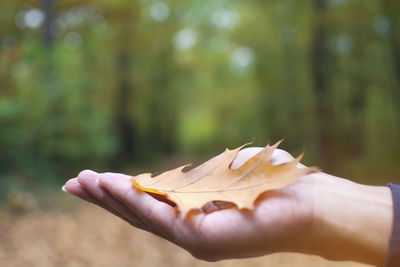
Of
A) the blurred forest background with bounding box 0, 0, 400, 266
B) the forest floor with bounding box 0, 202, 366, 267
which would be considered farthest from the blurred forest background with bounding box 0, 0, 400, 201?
the forest floor with bounding box 0, 202, 366, 267

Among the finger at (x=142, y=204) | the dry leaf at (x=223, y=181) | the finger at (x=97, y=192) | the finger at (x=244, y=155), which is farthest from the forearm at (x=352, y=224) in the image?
the finger at (x=97, y=192)

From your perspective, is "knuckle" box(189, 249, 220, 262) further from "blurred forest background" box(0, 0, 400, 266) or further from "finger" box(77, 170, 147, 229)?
"blurred forest background" box(0, 0, 400, 266)

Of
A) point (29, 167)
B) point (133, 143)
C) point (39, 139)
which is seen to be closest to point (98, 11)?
point (39, 139)

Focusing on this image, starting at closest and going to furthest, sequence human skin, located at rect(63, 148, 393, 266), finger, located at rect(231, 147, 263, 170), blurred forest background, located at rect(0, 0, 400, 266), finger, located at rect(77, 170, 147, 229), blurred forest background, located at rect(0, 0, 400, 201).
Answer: human skin, located at rect(63, 148, 393, 266), finger, located at rect(77, 170, 147, 229), finger, located at rect(231, 147, 263, 170), blurred forest background, located at rect(0, 0, 400, 266), blurred forest background, located at rect(0, 0, 400, 201)

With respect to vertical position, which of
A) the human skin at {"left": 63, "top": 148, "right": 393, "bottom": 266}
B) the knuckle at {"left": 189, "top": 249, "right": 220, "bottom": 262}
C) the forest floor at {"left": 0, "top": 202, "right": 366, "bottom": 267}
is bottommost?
the forest floor at {"left": 0, "top": 202, "right": 366, "bottom": 267}

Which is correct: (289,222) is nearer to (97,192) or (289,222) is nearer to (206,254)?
(206,254)

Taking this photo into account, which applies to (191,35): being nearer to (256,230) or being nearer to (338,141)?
(338,141)

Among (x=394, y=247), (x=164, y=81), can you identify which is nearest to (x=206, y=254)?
(x=394, y=247)
